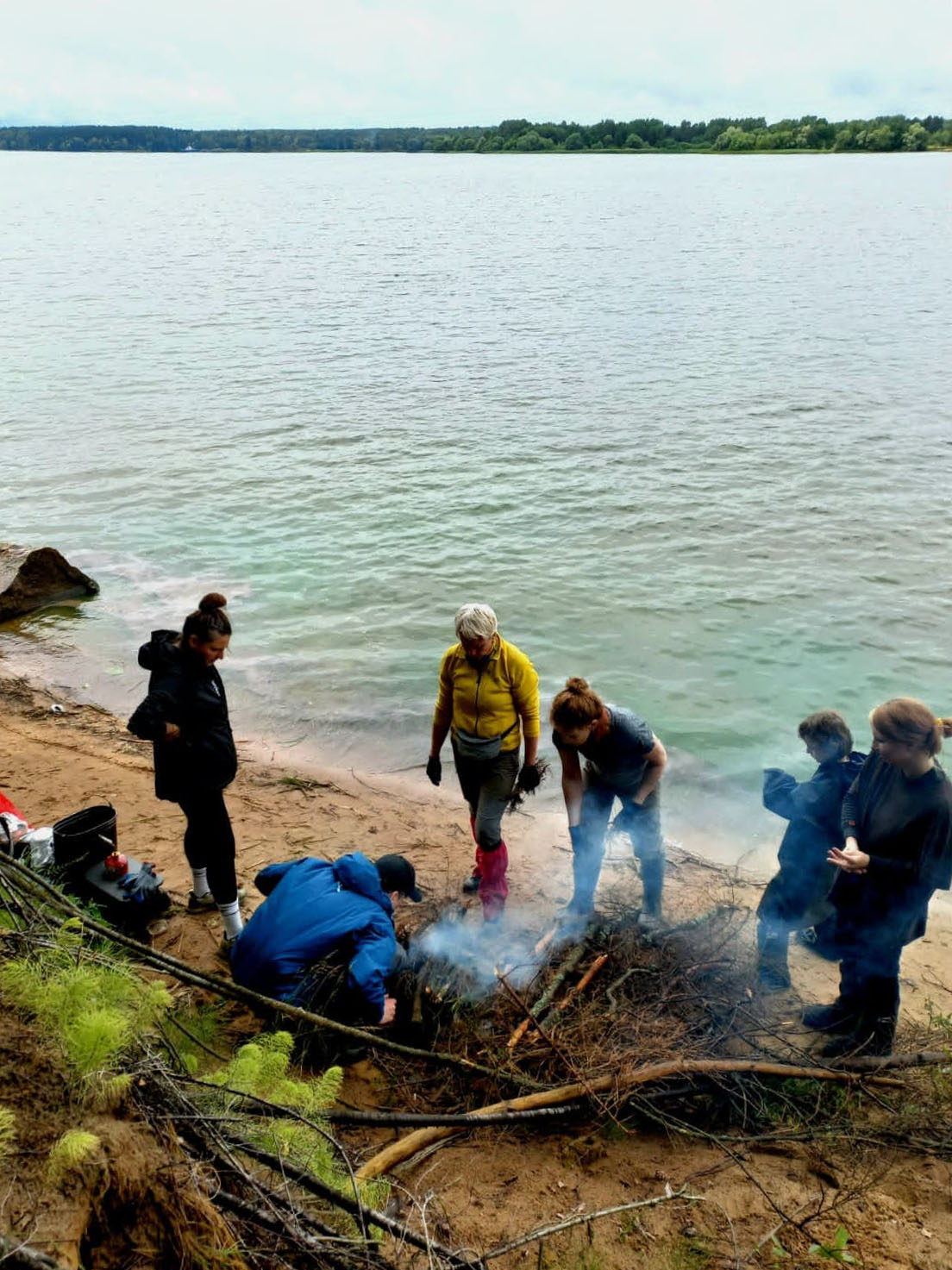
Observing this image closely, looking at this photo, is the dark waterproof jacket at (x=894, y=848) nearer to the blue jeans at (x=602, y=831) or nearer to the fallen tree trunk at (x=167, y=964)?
the blue jeans at (x=602, y=831)

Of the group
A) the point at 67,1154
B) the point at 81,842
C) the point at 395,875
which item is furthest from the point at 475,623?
the point at 67,1154

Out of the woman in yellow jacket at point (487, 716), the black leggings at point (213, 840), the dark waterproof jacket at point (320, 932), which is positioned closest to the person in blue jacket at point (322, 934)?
the dark waterproof jacket at point (320, 932)

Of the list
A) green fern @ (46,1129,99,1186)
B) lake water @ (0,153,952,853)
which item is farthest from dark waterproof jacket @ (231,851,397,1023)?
lake water @ (0,153,952,853)

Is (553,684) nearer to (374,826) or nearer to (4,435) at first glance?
(374,826)

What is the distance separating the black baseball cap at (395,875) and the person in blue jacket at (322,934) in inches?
8.0

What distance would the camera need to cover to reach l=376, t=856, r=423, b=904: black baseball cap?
510 centimetres

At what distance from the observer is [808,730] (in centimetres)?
471

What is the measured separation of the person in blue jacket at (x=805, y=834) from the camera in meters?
4.73

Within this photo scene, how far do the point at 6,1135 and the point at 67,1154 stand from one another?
0.49 feet

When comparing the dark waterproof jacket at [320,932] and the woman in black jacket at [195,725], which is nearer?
the dark waterproof jacket at [320,932]

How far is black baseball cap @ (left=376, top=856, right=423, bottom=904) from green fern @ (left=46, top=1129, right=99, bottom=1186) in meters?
2.90

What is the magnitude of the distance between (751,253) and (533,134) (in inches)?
5023

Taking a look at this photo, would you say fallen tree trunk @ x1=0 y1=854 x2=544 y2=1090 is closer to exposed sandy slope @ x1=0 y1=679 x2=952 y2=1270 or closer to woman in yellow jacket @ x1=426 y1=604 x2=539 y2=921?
exposed sandy slope @ x1=0 y1=679 x2=952 y2=1270

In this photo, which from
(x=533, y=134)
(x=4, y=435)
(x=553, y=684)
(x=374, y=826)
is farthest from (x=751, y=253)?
(x=533, y=134)
